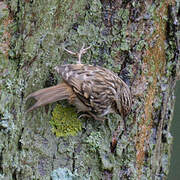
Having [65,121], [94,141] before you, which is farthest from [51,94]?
[94,141]

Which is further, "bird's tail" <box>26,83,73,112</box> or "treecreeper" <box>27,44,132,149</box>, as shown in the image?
"treecreeper" <box>27,44,132,149</box>

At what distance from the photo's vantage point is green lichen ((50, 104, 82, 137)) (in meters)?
2.51

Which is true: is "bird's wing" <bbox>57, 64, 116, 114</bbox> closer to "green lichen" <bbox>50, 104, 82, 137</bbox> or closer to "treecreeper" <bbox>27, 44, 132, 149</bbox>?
"treecreeper" <bbox>27, 44, 132, 149</bbox>

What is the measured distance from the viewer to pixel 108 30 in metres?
2.58

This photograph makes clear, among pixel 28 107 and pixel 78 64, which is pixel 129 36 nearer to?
pixel 78 64

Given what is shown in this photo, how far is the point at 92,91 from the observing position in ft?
8.16

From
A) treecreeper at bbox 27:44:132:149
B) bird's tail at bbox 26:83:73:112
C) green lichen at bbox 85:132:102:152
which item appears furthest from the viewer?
green lichen at bbox 85:132:102:152

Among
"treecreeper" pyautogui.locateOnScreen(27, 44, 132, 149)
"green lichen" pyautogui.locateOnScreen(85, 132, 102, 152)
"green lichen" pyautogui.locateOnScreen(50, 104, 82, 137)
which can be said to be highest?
"treecreeper" pyautogui.locateOnScreen(27, 44, 132, 149)

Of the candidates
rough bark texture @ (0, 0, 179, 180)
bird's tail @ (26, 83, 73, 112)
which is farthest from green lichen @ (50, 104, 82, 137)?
bird's tail @ (26, 83, 73, 112)

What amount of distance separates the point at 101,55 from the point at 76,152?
57 cm

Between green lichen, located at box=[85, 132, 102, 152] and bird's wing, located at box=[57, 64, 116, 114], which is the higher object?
bird's wing, located at box=[57, 64, 116, 114]

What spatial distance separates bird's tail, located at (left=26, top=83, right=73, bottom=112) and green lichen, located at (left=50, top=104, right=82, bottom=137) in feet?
0.42

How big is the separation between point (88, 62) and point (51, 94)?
1.18 feet

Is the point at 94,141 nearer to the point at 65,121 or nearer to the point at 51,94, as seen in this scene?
the point at 65,121
